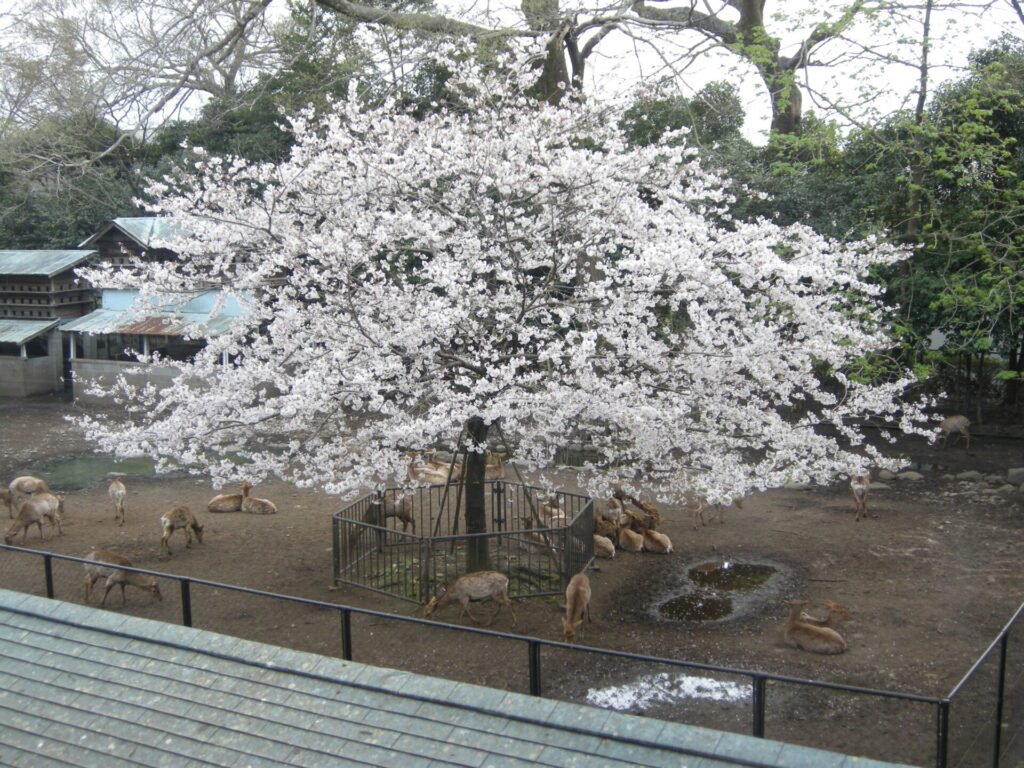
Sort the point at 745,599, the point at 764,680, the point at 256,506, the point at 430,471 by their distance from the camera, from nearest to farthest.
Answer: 1. the point at 764,680
2. the point at 745,599
3. the point at 256,506
4. the point at 430,471

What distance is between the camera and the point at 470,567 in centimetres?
1277

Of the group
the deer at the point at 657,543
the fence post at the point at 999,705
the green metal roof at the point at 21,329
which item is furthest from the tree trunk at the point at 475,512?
the green metal roof at the point at 21,329

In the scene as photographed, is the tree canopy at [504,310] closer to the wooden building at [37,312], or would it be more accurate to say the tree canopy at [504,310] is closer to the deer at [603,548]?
the deer at [603,548]

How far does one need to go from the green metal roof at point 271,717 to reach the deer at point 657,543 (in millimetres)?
8635

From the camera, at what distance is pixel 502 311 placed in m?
11.8

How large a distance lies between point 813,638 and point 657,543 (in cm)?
426

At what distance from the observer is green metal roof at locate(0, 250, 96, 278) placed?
1153 inches

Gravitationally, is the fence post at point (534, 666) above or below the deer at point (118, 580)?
above

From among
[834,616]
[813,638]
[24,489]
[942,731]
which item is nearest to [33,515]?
[24,489]

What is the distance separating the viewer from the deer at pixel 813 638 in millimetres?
10430

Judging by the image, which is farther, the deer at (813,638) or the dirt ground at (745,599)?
the deer at (813,638)

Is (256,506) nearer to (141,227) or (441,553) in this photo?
(441,553)

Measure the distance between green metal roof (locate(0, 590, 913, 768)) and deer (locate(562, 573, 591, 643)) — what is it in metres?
4.44

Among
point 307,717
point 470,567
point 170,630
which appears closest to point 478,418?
point 470,567
